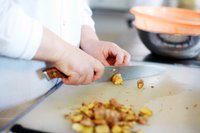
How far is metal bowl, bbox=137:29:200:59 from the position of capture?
854mm

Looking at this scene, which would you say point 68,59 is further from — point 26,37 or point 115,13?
point 115,13

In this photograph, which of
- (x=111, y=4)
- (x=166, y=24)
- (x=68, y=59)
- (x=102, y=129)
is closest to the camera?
(x=102, y=129)

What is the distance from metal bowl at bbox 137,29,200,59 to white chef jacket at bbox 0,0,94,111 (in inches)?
10.7

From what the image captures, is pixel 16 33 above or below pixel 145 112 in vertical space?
above

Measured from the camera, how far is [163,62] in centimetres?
86

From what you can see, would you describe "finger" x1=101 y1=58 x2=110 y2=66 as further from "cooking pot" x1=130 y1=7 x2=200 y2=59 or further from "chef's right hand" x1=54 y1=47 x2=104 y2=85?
"cooking pot" x1=130 y1=7 x2=200 y2=59

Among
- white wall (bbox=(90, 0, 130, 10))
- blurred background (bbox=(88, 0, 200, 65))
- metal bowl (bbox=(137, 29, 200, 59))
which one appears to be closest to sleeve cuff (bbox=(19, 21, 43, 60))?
metal bowl (bbox=(137, 29, 200, 59))

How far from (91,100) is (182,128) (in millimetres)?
180

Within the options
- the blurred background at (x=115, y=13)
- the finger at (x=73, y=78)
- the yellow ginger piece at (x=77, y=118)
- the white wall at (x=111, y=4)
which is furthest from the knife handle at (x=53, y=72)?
the white wall at (x=111, y=4)

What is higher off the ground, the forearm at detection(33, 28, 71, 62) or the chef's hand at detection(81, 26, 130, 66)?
the forearm at detection(33, 28, 71, 62)

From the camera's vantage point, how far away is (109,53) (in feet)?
2.32

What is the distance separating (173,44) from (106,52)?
0.83ft

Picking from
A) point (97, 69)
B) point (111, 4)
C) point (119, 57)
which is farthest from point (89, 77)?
point (111, 4)

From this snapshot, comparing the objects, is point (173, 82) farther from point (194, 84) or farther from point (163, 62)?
point (163, 62)
